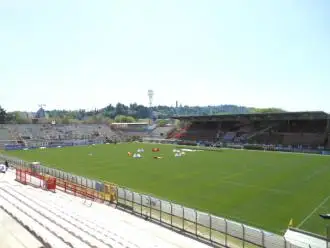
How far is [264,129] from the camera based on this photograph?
7212cm

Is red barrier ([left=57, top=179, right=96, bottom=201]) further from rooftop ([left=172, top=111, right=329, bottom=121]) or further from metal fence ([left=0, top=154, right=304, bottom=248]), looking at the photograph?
rooftop ([left=172, top=111, right=329, bottom=121])

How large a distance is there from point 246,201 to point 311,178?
12.0 meters

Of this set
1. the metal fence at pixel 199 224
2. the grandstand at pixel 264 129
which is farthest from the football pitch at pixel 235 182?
the grandstand at pixel 264 129

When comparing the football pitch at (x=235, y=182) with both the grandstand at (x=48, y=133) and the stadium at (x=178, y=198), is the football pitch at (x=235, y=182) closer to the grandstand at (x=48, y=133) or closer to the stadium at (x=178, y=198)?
the stadium at (x=178, y=198)

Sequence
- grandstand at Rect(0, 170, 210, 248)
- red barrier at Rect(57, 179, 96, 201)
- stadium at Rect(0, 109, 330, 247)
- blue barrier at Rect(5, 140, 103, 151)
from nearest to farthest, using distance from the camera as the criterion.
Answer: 1. grandstand at Rect(0, 170, 210, 248)
2. stadium at Rect(0, 109, 330, 247)
3. red barrier at Rect(57, 179, 96, 201)
4. blue barrier at Rect(5, 140, 103, 151)

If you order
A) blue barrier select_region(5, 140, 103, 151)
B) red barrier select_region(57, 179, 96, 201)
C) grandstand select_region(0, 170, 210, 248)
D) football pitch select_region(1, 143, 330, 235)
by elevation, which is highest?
grandstand select_region(0, 170, 210, 248)

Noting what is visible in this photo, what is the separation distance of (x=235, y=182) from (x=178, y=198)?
7850 mm

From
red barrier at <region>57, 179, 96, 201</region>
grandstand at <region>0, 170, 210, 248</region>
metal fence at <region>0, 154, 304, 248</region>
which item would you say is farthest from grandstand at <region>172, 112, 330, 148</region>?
grandstand at <region>0, 170, 210, 248</region>

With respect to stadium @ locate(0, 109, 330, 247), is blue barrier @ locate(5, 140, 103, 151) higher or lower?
lower

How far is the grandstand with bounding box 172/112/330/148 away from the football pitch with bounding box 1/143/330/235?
52.8 feet

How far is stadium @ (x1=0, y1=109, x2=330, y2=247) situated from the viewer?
1470cm

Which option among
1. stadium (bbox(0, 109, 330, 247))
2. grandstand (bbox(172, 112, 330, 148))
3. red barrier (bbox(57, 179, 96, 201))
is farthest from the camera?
grandstand (bbox(172, 112, 330, 148))

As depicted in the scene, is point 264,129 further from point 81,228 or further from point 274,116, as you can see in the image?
point 81,228

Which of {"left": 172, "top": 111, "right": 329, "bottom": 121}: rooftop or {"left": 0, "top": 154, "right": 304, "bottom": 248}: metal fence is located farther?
{"left": 172, "top": 111, "right": 329, "bottom": 121}: rooftop
